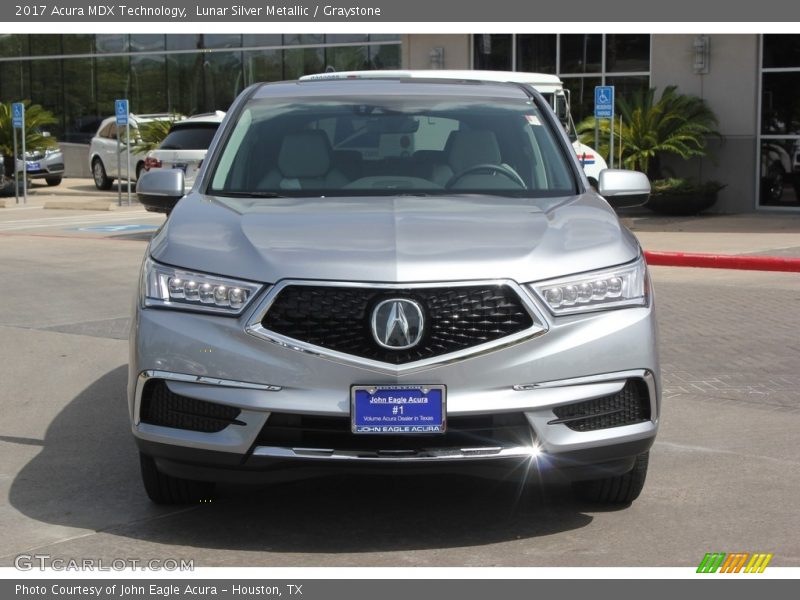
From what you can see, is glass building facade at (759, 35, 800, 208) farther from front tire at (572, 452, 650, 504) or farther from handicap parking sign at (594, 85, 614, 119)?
front tire at (572, 452, 650, 504)

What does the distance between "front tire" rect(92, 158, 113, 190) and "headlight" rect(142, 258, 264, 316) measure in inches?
1188

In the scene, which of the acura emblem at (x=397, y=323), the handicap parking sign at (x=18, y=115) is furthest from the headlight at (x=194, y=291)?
the handicap parking sign at (x=18, y=115)

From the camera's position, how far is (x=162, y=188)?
250 inches

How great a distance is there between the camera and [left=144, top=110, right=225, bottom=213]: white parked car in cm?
2144

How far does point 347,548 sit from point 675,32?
832 inches

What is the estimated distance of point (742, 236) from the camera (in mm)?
19078

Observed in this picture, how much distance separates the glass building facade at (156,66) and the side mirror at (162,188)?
29605 mm

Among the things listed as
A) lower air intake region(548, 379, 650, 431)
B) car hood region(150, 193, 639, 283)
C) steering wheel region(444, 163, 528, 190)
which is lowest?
lower air intake region(548, 379, 650, 431)

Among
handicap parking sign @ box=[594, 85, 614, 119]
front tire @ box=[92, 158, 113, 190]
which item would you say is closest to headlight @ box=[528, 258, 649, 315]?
handicap parking sign @ box=[594, 85, 614, 119]

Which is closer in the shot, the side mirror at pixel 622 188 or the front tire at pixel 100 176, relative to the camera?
the side mirror at pixel 622 188

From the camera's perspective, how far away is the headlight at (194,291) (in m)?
4.87

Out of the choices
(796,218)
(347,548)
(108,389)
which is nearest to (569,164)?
(347,548)

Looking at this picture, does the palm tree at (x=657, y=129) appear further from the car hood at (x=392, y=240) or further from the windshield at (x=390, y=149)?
the car hood at (x=392, y=240)


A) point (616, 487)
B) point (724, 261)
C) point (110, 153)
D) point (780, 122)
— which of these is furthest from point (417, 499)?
point (110, 153)
